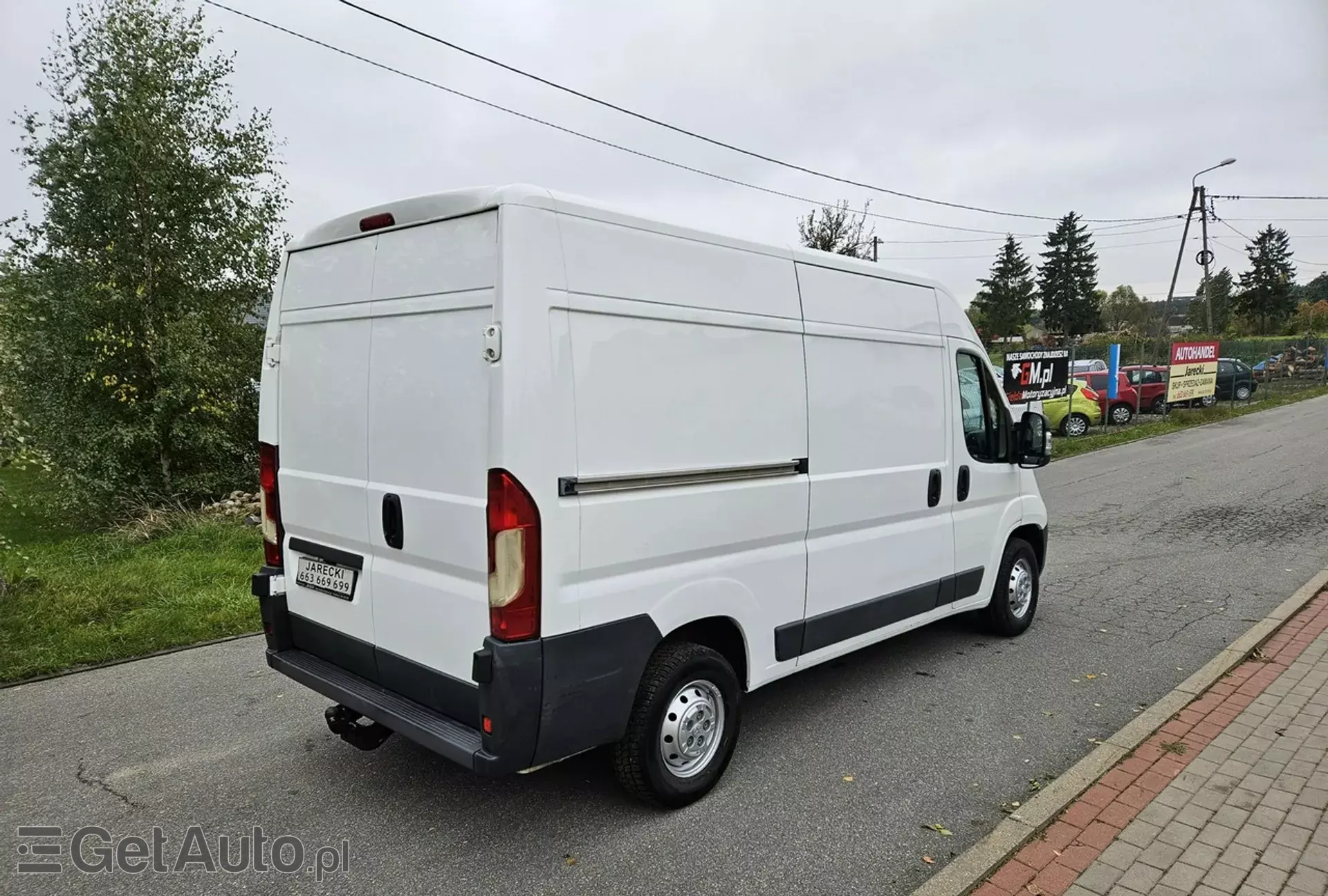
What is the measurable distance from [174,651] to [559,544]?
4058 millimetres

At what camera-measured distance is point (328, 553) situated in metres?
3.52

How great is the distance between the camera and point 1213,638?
5.39 m

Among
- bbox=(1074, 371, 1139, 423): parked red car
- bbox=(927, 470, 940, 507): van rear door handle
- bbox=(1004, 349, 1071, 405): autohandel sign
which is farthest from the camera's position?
bbox=(1074, 371, 1139, 423): parked red car

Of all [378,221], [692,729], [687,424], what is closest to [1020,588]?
[692,729]

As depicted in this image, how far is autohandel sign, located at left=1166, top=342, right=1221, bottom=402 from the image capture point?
21.3 meters

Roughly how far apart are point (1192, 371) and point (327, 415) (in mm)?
24357

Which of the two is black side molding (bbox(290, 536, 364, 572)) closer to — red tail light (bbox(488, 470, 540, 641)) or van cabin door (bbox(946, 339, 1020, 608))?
red tail light (bbox(488, 470, 540, 641))

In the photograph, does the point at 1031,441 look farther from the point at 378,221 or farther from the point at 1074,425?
the point at 1074,425

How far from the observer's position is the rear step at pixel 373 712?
2.89m

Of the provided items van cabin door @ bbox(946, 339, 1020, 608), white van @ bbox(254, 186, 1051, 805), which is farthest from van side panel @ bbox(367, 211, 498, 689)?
van cabin door @ bbox(946, 339, 1020, 608)

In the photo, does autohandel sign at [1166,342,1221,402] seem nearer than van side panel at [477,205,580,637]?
No

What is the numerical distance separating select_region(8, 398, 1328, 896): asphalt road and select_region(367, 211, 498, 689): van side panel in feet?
2.36

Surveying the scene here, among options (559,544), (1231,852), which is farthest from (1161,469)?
(559,544)
